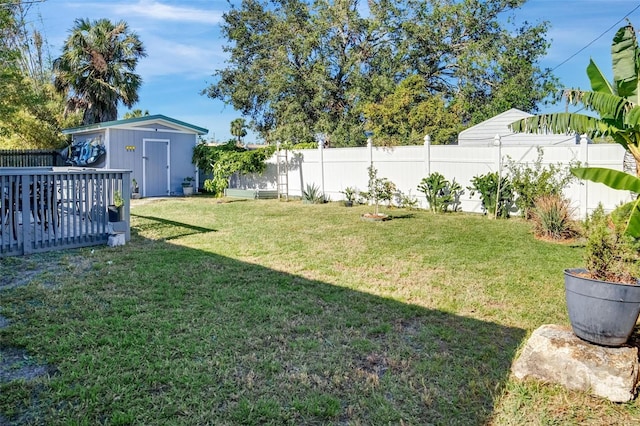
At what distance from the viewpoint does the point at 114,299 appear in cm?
418

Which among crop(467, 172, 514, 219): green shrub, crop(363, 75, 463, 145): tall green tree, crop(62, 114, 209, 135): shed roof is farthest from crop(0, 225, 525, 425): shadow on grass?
crop(363, 75, 463, 145): tall green tree

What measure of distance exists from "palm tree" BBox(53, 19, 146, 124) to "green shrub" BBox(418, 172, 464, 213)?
50.9ft

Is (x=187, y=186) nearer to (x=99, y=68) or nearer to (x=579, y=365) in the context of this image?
(x=99, y=68)

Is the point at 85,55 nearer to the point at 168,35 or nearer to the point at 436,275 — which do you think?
Result: the point at 168,35

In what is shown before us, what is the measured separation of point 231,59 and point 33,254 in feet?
60.4

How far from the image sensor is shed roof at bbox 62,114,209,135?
14664mm

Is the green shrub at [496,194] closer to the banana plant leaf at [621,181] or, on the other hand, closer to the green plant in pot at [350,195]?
the green plant in pot at [350,195]

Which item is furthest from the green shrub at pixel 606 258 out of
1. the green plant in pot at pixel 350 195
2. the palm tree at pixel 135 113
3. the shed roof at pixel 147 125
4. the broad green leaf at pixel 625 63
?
the palm tree at pixel 135 113

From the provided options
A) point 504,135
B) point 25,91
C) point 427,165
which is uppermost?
point 25,91

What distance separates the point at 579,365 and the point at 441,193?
8.68 metres

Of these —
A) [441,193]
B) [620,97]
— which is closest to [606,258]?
[620,97]

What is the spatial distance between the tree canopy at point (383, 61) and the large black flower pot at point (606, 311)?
16509 millimetres

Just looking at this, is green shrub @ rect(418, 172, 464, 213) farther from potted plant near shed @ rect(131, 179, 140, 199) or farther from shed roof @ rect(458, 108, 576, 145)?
potted plant near shed @ rect(131, 179, 140, 199)

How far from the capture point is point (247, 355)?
303cm
